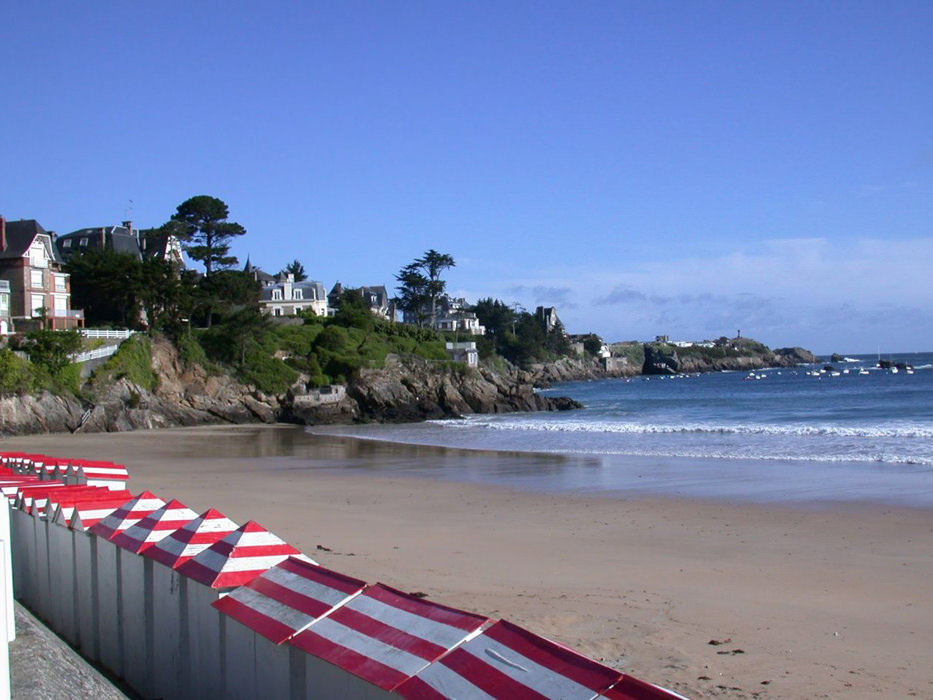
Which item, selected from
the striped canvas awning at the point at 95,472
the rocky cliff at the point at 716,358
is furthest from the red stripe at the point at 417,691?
the rocky cliff at the point at 716,358

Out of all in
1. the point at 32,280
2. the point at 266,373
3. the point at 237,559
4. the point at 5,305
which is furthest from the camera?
the point at 266,373

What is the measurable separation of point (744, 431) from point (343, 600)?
118ft

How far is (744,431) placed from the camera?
127 ft

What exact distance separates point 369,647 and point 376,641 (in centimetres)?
5

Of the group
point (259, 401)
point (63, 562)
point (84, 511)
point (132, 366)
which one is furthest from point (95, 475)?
point (259, 401)

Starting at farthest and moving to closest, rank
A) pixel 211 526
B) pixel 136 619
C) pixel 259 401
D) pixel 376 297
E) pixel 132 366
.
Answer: pixel 376 297, pixel 259 401, pixel 132 366, pixel 136 619, pixel 211 526

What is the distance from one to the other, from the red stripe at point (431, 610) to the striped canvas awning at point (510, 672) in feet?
0.45

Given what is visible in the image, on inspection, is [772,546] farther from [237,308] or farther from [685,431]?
[237,308]

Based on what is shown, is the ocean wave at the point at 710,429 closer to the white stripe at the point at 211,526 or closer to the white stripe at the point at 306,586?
the white stripe at the point at 211,526

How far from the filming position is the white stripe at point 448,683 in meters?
4.10

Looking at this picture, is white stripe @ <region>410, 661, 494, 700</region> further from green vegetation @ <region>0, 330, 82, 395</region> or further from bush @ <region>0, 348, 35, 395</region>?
green vegetation @ <region>0, 330, 82, 395</region>

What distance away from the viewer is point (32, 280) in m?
51.1

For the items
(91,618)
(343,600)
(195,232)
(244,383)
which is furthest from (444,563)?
(195,232)

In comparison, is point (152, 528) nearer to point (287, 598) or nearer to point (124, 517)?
point (124, 517)
